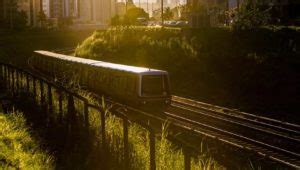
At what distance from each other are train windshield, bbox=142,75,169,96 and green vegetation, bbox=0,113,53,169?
6.70m

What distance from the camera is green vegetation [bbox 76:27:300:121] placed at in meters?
25.7

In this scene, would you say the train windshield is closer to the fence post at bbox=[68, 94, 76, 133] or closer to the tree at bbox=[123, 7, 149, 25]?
the fence post at bbox=[68, 94, 76, 133]

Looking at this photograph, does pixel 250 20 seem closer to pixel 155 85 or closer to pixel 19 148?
pixel 155 85

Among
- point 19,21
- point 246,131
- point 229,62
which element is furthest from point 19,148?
point 19,21

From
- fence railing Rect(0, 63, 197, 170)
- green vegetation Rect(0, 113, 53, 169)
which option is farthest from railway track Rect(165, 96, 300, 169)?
green vegetation Rect(0, 113, 53, 169)

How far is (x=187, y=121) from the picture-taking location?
61.5 ft

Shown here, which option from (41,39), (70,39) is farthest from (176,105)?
(70,39)

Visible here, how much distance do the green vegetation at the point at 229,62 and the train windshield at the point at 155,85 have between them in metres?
6.45

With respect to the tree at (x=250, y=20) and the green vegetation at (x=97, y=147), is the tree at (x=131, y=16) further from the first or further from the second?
the green vegetation at (x=97, y=147)

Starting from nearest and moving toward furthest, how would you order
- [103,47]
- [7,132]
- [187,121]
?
[7,132] → [187,121] → [103,47]

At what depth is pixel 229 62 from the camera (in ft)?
99.8

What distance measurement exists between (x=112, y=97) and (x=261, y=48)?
45.0ft

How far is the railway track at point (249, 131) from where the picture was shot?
1406 cm

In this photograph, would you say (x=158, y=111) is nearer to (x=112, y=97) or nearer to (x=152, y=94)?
(x=152, y=94)
